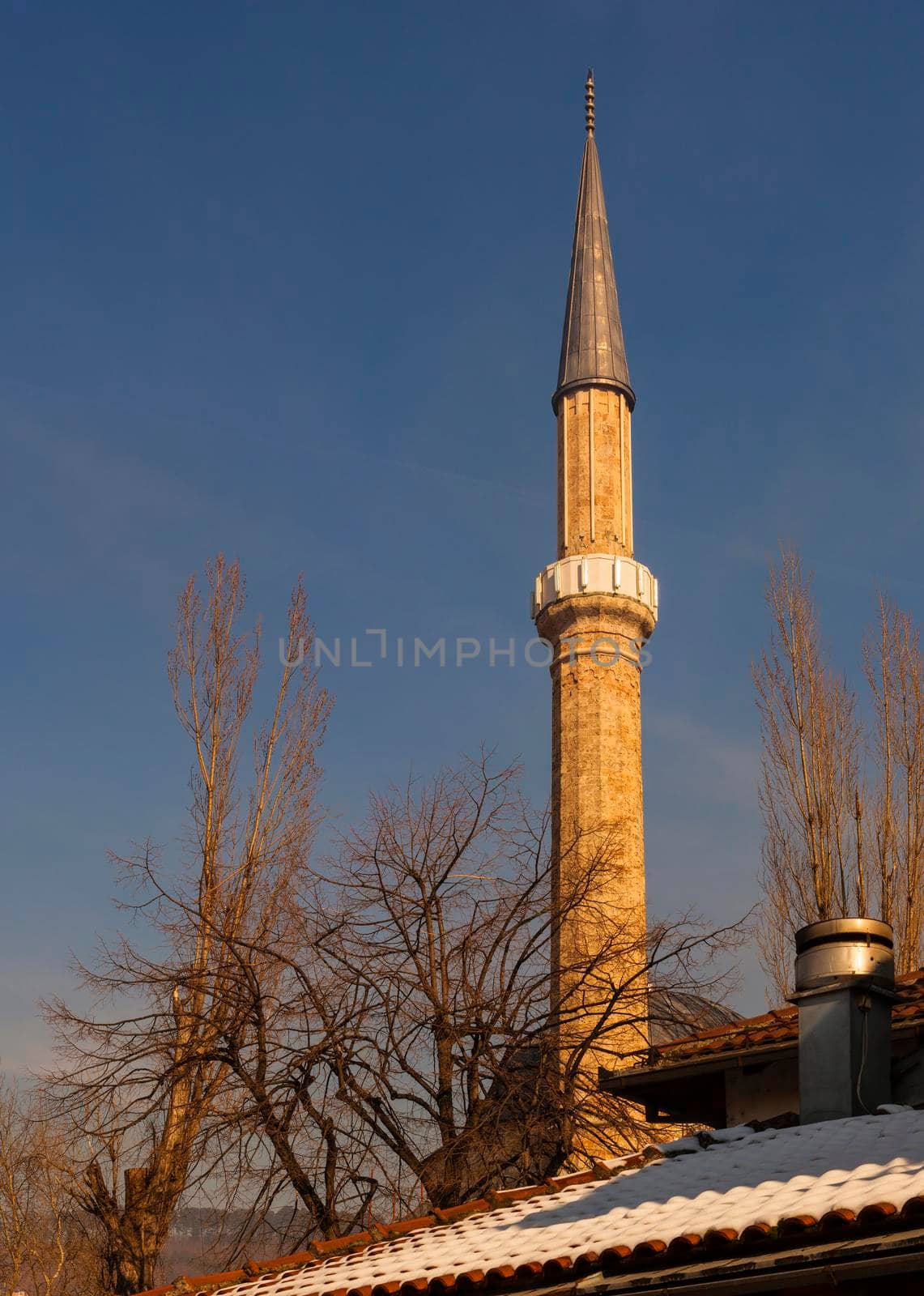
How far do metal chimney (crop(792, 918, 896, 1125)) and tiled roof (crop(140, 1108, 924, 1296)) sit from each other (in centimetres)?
46

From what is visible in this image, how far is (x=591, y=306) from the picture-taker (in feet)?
91.8

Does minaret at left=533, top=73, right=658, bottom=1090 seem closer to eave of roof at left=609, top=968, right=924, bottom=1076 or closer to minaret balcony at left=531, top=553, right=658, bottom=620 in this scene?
minaret balcony at left=531, top=553, right=658, bottom=620

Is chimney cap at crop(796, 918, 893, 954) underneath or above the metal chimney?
above

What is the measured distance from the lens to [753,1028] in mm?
10492

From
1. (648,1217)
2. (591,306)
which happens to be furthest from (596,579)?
(648,1217)

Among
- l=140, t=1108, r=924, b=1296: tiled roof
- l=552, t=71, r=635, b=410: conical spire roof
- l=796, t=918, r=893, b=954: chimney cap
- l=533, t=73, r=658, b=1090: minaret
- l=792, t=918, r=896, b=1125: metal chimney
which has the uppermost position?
l=552, t=71, r=635, b=410: conical spire roof

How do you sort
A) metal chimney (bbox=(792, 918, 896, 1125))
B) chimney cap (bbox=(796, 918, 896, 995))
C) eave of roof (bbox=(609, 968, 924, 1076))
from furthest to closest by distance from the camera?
eave of roof (bbox=(609, 968, 924, 1076))
chimney cap (bbox=(796, 918, 896, 995))
metal chimney (bbox=(792, 918, 896, 1125))

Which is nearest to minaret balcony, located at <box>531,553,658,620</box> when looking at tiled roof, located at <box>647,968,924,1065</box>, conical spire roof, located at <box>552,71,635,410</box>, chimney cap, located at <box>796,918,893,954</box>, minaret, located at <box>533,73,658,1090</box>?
minaret, located at <box>533,73,658,1090</box>

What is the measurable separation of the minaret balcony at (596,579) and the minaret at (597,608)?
20mm

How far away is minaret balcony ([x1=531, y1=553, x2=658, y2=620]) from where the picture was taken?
2511 centimetres

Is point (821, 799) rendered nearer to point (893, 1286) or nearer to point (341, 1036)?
point (341, 1036)

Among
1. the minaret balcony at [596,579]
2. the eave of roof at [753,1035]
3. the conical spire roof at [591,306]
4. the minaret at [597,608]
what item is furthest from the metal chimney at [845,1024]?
the conical spire roof at [591,306]

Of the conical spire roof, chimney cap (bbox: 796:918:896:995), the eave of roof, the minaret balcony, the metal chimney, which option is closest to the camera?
the metal chimney

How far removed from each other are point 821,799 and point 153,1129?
10.6 m
